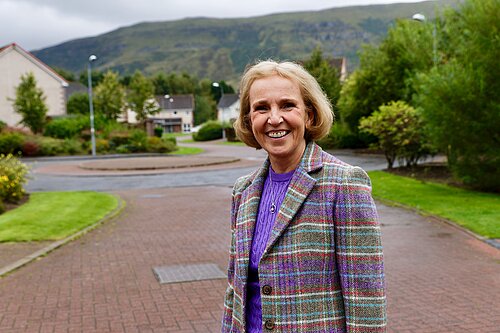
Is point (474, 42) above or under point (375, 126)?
above

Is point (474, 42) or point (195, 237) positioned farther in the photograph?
point (474, 42)

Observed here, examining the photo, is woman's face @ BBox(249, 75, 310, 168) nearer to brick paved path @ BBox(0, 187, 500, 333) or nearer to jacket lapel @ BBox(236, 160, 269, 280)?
jacket lapel @ BBox(236, 160, 269, 280)

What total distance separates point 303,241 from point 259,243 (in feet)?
0.69

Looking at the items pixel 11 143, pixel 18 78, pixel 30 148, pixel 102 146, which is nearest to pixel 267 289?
pixel 30 148

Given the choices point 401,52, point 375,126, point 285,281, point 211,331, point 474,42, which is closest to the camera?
point 285,281

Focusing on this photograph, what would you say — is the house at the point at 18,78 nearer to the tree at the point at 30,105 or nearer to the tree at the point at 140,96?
the tree at the point at 140,96

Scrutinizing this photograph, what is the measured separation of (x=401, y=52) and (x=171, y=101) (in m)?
95.1

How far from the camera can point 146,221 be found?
502 inches

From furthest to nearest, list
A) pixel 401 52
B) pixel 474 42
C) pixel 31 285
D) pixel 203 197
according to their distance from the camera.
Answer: pixel 401 52, pixel 203 197, pixel 474 42, pixel 31 285

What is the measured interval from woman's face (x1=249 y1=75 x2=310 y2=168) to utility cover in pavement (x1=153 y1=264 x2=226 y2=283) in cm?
553

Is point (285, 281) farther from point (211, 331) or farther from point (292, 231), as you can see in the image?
point (211, 331)

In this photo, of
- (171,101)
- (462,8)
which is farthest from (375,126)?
(171,101)

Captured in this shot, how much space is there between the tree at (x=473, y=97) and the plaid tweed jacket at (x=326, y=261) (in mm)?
14132

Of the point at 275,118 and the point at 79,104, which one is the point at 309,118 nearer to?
the point at 275,118
